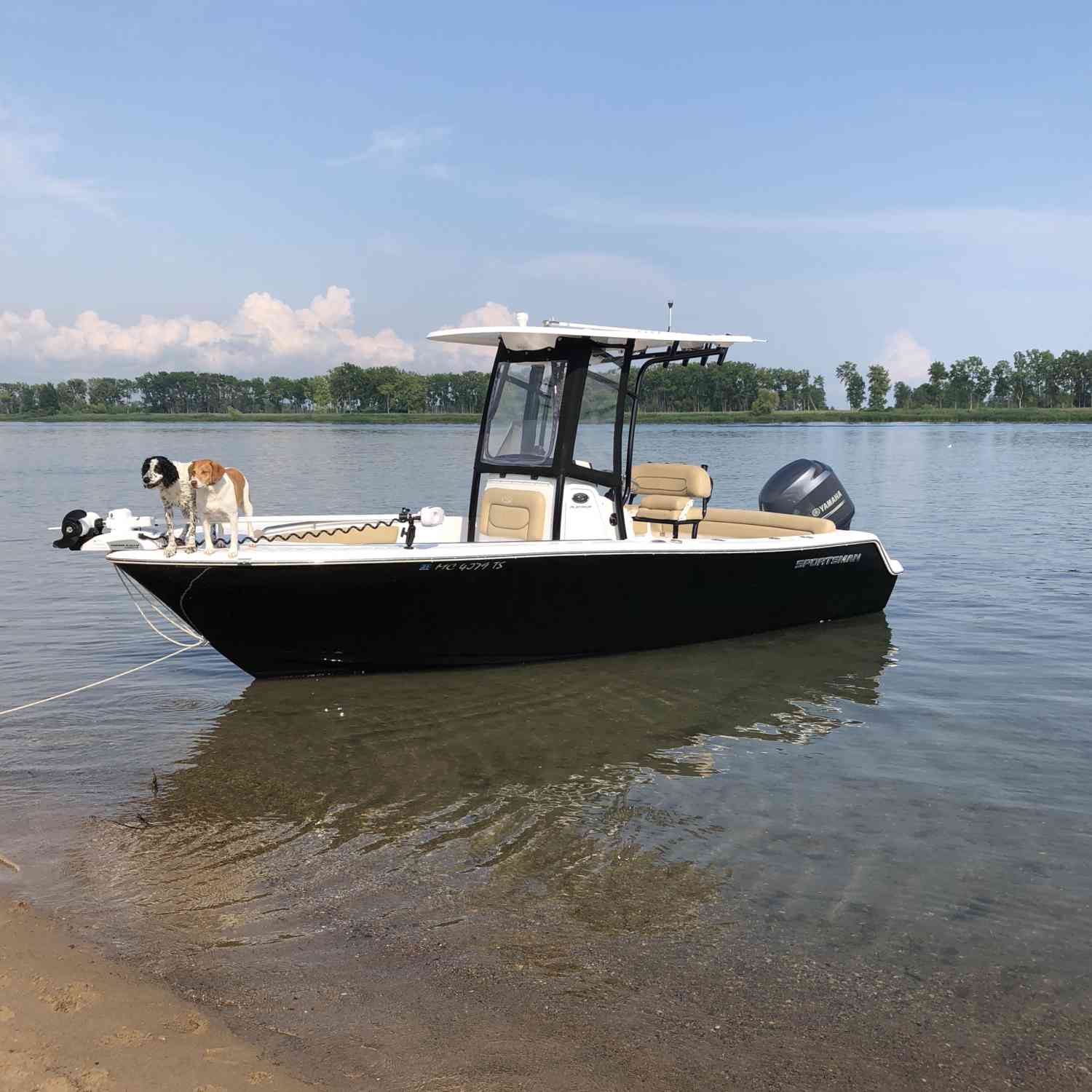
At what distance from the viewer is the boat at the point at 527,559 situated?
719cm

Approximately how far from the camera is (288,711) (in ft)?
23.8

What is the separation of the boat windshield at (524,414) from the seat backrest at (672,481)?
3.68ft

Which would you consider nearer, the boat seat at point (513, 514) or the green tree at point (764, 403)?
the boat seat at point (513, 514)

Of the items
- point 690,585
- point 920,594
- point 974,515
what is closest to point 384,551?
point 690,585

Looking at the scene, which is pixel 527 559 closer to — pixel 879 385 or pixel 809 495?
pixel 809 495

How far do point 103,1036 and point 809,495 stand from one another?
9.13 metres

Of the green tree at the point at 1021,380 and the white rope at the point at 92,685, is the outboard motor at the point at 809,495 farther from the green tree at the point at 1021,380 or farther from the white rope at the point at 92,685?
the green tree at the point at 1021,380

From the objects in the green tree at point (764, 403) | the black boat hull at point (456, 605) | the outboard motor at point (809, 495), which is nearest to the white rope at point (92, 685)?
the black boat hull at point (456, 605)

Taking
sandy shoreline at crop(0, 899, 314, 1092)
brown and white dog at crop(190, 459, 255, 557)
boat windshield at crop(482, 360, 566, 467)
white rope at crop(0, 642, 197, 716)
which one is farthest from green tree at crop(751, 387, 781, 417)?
sandy shoreline at crop(0, 899, 314, 1092)

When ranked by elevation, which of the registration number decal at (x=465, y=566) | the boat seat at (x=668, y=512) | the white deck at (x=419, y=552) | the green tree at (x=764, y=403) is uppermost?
the green tree at (x=764, y=403)

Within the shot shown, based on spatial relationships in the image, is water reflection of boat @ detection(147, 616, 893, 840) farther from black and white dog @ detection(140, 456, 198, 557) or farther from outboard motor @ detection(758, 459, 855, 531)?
outboard motor @ detection(758, 459, 855, 531)

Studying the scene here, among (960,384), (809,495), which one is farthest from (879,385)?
(809,495)

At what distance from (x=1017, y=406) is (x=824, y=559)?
539 feet

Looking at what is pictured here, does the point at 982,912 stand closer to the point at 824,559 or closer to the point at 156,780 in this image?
the point at 156,780
